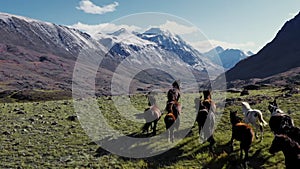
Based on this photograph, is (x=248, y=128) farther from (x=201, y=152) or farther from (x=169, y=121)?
(x=169, y=121)

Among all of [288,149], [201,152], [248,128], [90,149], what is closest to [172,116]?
[201,152]

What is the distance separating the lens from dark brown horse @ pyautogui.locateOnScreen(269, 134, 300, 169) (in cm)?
1182

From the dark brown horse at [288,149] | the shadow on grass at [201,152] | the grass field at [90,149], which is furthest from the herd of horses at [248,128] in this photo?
the grass field at [90,149]

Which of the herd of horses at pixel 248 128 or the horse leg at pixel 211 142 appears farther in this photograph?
the horse leg at pixel 211 142

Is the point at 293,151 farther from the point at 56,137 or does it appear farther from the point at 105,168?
the point at 56,137

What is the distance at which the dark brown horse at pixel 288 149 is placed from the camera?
1182cm

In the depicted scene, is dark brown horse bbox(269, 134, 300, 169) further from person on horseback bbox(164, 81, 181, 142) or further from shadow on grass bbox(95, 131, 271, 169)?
person on horseback bbox(164, 81, 181, 142)

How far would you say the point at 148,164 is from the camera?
15.7 m

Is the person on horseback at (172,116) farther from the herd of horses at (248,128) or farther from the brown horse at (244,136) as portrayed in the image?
the brown horse at (244,136)

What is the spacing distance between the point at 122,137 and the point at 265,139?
29.8 ft

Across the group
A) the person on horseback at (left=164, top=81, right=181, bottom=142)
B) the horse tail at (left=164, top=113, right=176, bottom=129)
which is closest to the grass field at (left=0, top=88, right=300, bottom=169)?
the person on horseback at (left=164, top=81, right=181, bottom=142)

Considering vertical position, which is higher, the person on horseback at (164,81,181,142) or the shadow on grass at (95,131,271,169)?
the person on horseback at (164,81,181,142)

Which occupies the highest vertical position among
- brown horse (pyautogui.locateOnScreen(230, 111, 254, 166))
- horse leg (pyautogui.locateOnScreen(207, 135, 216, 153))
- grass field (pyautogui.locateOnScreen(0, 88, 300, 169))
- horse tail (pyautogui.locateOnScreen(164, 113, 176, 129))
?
brown horse (pyautogui.locateOnScreen(230, 111, 254, 166))

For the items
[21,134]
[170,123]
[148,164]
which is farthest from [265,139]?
[21,134]
